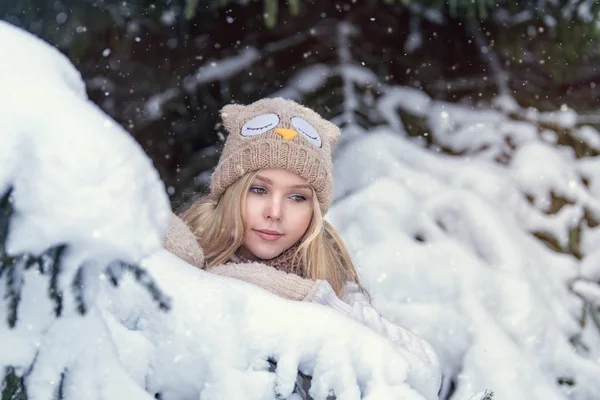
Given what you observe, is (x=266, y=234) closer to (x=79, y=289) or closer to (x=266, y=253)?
(x=266, y=253)

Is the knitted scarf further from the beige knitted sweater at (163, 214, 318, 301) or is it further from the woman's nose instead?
the beige knitted sweater at (163, 214, 318, 301)

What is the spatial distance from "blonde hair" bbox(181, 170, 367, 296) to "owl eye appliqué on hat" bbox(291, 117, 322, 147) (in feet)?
0.72

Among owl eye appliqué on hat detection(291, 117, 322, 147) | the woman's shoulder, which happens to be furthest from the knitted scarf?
the woman's shoulder

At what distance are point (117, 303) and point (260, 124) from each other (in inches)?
57.1

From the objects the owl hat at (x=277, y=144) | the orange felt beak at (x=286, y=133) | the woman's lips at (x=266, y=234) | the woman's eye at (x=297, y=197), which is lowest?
the woman's lips at (x=266, y=234)

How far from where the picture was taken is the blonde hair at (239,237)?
2.44 meters

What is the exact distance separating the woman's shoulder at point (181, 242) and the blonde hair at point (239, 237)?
1.77 feet

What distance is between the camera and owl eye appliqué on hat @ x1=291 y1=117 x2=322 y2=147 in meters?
2.49

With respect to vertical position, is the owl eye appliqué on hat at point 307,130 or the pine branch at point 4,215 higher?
the pine branch at point 4,215

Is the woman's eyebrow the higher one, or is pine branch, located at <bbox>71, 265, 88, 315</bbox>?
pine branch, located at <bbox>71, 265, 88, 315</bbox>

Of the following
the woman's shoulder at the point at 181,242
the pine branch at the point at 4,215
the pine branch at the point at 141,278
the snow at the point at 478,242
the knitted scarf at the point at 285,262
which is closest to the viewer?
the pine branch at the point at 4,215

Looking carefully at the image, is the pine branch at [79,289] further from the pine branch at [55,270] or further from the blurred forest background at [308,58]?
the blurred forest background at [308,58]

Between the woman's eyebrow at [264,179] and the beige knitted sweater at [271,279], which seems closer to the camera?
the beige knitted sweater at [271,279]

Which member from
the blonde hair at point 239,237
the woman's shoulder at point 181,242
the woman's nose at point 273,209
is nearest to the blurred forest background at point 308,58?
the blonde hair at point 239,237
